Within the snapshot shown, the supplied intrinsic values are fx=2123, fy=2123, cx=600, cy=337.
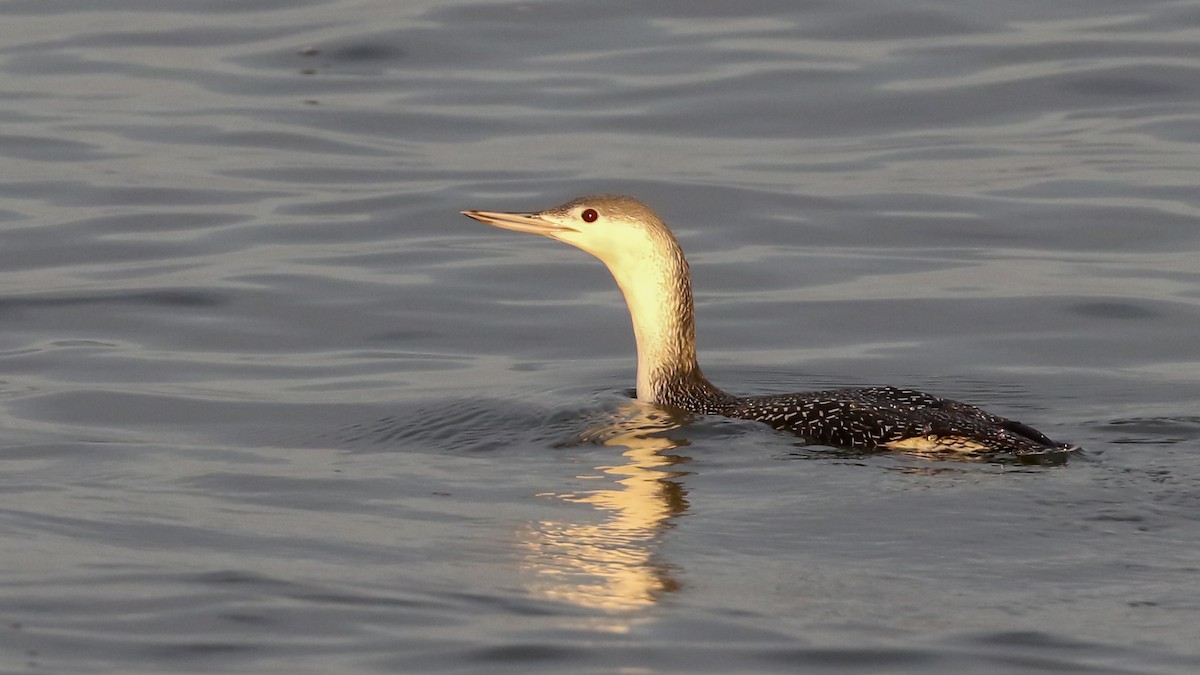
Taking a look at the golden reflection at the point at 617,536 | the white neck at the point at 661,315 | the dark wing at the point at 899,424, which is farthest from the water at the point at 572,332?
the white neck at the point at 661,315

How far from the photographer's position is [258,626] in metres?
5.96

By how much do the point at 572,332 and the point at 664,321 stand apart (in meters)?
1.84

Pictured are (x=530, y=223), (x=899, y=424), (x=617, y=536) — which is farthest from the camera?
(x=530, y=223)

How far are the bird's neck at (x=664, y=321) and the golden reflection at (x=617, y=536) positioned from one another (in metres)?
0.55

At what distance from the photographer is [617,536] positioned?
23.4ft

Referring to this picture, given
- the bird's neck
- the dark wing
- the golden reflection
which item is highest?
the bird's neck

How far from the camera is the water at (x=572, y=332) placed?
614 centimetres

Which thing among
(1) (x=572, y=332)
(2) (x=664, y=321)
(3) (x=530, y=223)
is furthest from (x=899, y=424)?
(1) (x=572, y=332)

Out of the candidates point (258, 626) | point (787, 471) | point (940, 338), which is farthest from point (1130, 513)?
point (940, 338)

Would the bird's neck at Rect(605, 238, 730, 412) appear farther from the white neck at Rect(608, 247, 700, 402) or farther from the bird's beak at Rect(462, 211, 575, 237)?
the bird's beak at Rect(462, 211, 575, 237)

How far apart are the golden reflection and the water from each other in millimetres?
24

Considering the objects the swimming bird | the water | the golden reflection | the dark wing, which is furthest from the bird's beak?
the dark wing

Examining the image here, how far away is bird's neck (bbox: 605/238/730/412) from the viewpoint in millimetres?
9367

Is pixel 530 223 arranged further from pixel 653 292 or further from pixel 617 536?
pixel 617 536
